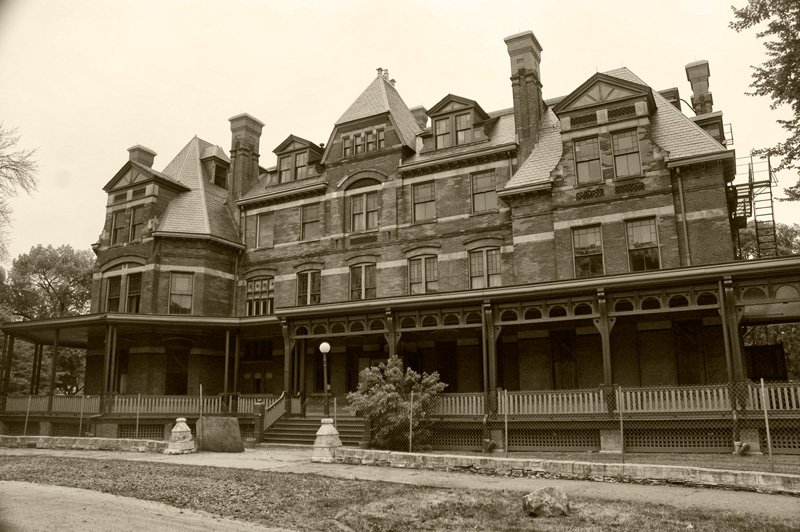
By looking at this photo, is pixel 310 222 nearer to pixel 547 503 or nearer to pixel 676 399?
pixel 676 399

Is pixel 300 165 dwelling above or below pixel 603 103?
above

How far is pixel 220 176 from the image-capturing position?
35812mm

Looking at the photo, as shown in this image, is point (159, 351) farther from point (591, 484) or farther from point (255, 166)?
point (591, 484)

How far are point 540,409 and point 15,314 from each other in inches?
1953

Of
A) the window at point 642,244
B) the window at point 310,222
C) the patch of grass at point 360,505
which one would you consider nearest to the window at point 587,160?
the window at point 642,244

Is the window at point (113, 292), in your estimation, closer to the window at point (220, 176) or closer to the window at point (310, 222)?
the window at point (220, 176)

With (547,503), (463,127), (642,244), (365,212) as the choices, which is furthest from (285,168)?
Result: (547,503)

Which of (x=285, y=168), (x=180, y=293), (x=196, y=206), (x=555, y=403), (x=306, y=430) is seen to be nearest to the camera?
(x=555, y=403)

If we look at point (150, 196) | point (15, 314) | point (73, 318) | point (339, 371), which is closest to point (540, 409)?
point (339, 371)

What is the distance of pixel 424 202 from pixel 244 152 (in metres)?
11.3

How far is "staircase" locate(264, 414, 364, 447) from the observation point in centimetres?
2245

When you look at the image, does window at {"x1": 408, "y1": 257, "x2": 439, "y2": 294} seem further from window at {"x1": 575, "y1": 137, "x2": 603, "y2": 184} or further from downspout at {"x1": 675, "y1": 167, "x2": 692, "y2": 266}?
downspout at {"x1": 675, "y1": 167, "x2": 692, "y2": 266}

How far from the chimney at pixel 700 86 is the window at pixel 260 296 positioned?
2019cm

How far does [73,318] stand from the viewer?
28.0 meters
